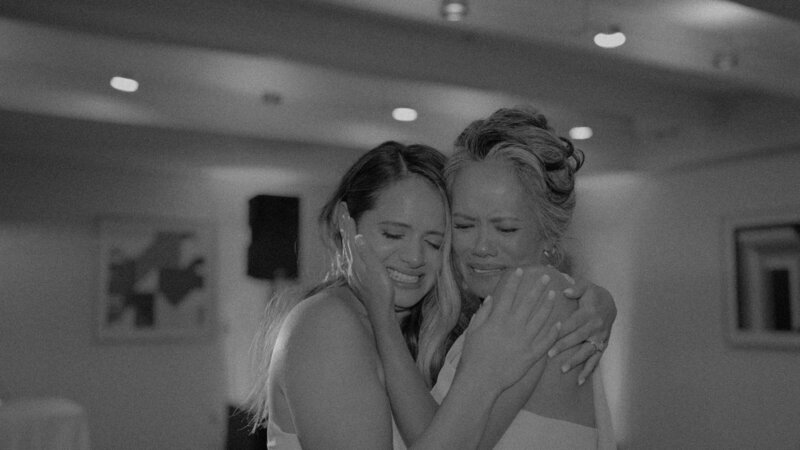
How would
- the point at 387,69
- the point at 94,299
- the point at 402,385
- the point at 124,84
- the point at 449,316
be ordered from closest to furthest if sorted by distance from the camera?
the point at 402,385 → the point at 449,316 → the point at 387,69 → the point at 124,84 → the point at 94,299

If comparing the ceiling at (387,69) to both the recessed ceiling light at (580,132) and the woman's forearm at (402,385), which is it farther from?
the woman's forearm at (402,385)

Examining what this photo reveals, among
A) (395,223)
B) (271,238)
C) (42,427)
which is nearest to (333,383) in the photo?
(395,223)

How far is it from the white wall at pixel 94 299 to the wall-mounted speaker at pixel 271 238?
0.47 metres

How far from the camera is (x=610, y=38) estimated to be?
412 centimetres

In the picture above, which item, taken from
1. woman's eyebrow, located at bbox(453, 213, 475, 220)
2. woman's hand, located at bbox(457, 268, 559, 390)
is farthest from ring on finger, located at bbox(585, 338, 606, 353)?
woman's eyebrow, located at bbox(453, 213, 475, 220)

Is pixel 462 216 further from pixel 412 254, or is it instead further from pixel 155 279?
pixel 155 279

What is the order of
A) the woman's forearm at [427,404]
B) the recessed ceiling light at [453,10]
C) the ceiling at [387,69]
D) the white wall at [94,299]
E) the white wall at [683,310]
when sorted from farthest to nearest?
the white wall at [94,299]
the white wall at [683,310]
the ceiling at [387,69]
the recessed ceiling light at [453,10]
the woman's forearm at [427,404]

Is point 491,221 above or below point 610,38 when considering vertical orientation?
below

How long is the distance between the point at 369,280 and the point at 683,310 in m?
5.86

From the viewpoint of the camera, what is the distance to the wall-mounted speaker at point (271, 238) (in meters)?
7.46

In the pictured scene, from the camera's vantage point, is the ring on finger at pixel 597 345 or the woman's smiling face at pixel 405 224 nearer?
the ring on finger at pixel 597 345

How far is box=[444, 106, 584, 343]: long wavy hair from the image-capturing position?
2008 millimetres

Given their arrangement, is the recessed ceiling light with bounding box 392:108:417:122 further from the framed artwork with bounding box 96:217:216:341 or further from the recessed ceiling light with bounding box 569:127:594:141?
the framed artwork with bounding box 96:217:216:341

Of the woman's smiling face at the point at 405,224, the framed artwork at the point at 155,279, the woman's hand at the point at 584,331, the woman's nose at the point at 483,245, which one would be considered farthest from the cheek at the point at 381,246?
the framed artwork at the point at 155,279
